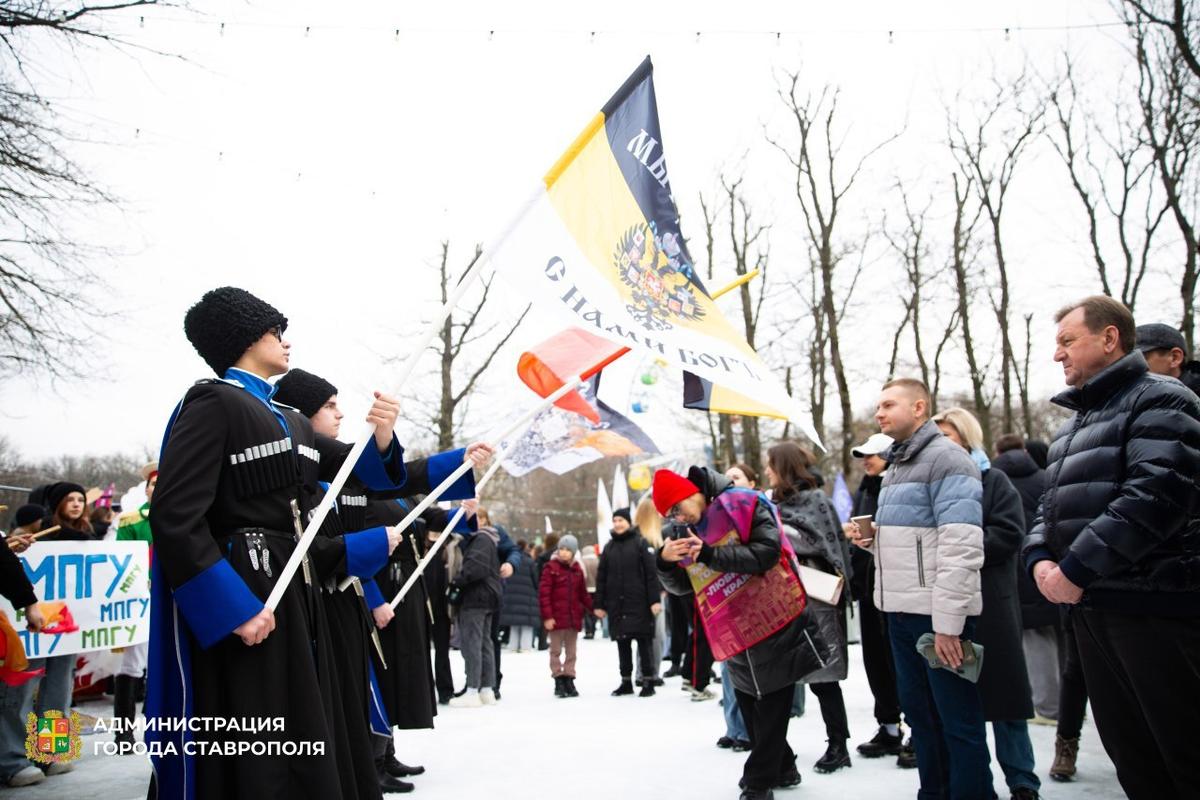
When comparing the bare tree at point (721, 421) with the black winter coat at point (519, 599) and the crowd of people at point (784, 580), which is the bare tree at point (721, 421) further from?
the crowd of people at point (784, 580)

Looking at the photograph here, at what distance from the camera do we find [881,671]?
20.2 ft

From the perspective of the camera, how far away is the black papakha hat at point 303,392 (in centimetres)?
445

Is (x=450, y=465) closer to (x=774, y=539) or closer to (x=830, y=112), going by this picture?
(x=774, y=539)

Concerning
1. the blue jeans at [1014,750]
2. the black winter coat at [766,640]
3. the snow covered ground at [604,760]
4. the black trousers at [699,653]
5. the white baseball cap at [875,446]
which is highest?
the white baseball cap at [875,446]

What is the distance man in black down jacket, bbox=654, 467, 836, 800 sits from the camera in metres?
4.81

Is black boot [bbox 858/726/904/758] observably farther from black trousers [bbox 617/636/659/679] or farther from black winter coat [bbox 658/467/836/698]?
black trousers [bbox 617/636/659/679]

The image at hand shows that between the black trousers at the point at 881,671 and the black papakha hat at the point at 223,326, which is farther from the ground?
the black papakha hat at the point at 223,326

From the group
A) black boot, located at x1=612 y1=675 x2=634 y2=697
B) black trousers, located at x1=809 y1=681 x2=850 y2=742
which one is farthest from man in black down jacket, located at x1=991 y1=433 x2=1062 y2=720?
black boot, located at x1=612 y1=675 x2=634 y2=697

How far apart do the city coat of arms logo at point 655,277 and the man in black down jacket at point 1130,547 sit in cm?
158

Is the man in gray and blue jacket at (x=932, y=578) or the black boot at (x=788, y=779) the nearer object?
the man in gray and blue jacket at (x=932, y=578)

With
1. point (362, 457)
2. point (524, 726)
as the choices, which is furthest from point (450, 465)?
point (524, 726)

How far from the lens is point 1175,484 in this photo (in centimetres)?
300

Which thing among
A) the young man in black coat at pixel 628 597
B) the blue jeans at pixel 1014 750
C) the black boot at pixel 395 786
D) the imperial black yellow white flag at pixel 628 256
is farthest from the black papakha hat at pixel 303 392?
the young man in black coat at pixel 628 597

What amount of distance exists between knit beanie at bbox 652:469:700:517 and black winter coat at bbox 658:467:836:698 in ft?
0.53
